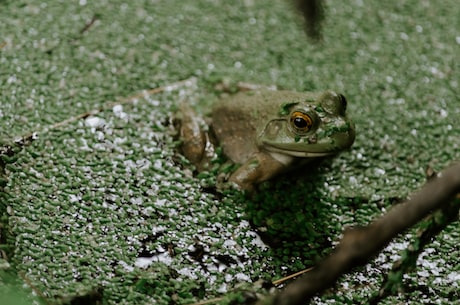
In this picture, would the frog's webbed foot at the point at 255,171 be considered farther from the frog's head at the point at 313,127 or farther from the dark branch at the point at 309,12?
the dark branch at the point at 309,12

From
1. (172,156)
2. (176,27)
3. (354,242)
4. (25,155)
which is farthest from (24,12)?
(354,242)

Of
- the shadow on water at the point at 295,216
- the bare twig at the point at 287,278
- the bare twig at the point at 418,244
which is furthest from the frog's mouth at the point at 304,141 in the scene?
the bare twig at the point at 418,244

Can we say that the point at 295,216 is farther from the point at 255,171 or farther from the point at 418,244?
the point at 418,244

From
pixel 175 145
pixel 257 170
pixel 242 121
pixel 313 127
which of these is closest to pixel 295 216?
pixel 257 170

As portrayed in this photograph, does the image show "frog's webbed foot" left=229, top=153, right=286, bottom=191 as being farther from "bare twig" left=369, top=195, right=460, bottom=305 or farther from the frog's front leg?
"bare twig" left=369, top=195, right=460, bottom=305

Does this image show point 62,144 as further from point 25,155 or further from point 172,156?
point 172,156

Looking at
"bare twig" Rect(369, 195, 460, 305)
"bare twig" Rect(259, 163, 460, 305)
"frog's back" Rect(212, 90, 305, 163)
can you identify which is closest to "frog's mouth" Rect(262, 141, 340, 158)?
"frog's back" Rect(212, 90, 305, 163)
